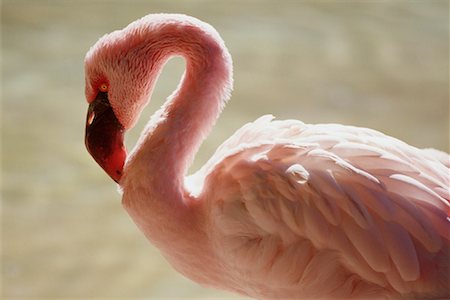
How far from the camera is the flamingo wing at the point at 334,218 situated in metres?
1.52

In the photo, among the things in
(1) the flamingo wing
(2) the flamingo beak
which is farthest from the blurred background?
(1) the flamingo wing

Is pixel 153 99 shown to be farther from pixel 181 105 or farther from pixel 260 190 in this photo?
pixel 260 190

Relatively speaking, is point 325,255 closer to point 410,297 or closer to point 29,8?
point 410,297

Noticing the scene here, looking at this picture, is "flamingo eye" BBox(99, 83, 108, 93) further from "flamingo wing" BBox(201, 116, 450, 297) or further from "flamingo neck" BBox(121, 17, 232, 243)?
"flamingo wing" BBox(201, 116, 450, 297)

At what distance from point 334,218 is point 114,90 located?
577 mm

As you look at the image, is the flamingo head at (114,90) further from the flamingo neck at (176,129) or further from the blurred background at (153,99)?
the blurred background at (153,99)

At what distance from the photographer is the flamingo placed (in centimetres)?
152

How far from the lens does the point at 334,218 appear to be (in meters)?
1.52

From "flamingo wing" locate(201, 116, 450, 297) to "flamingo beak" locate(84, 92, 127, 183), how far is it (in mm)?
298

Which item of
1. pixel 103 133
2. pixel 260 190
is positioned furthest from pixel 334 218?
pixel 103 133

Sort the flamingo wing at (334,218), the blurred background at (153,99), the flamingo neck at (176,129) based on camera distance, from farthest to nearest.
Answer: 1. the blurred background at (153,99)
2. the flamingo neck at (176,129)
3. the flamingo wing at (334,218)

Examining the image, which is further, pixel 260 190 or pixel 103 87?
pixel 103 87

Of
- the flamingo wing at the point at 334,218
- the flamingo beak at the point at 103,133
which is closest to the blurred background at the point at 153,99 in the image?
the flamingo beak at the point at 103,133

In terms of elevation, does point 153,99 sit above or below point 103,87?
below
